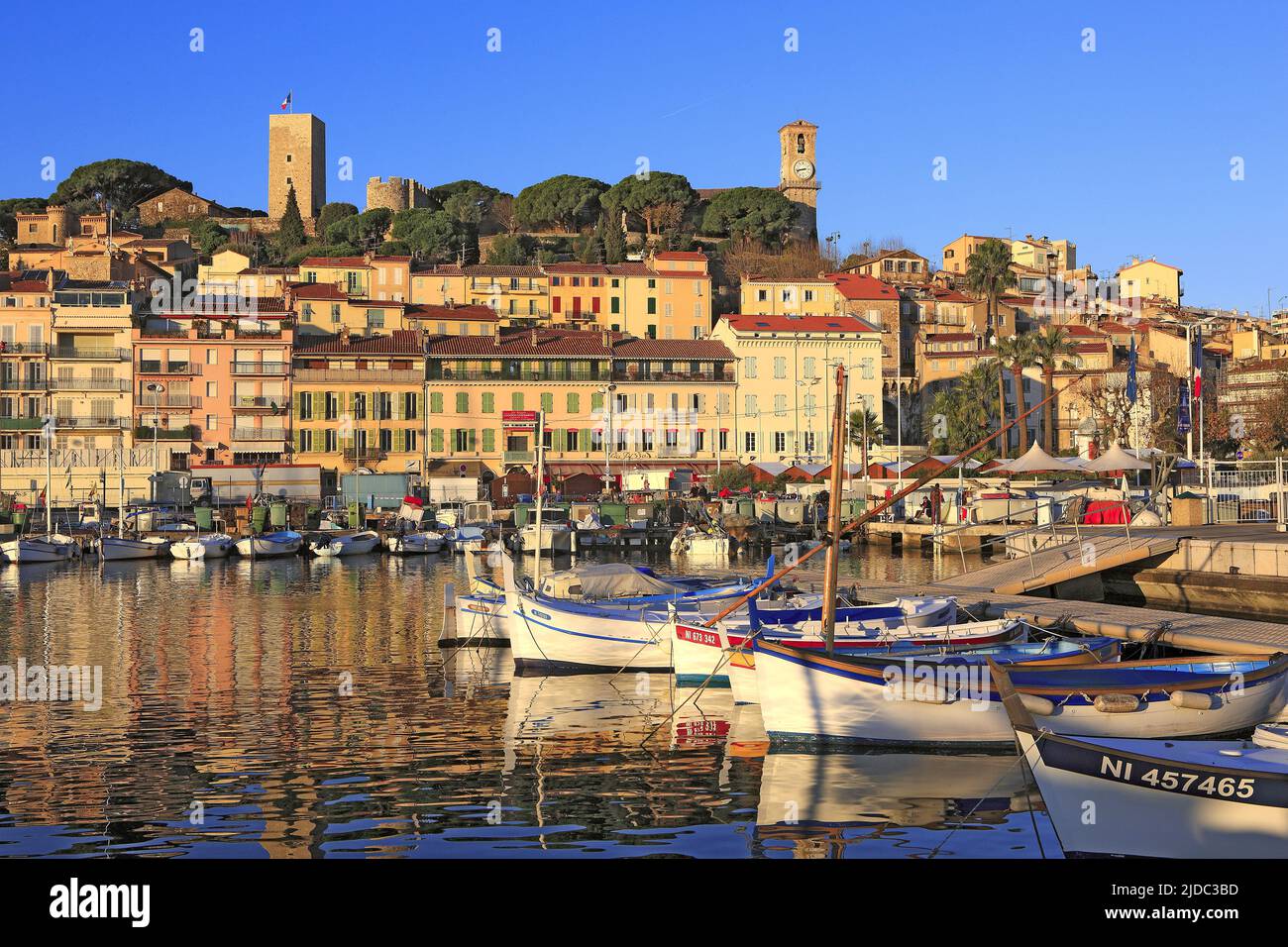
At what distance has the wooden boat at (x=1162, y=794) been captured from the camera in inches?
485

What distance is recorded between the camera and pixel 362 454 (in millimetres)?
93812

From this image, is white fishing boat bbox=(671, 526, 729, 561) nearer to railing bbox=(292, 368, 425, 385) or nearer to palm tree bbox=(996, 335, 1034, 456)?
palm tree bbox=(996, 335, 1034, 456)

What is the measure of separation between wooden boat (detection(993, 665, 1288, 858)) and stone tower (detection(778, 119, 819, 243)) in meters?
153

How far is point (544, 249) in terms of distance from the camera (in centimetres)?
14875

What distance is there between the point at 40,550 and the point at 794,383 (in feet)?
173

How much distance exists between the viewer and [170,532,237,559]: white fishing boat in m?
67.4

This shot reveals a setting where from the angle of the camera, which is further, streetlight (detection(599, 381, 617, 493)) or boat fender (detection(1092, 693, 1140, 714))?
streetlight (detection(599, 381, 617, 493))

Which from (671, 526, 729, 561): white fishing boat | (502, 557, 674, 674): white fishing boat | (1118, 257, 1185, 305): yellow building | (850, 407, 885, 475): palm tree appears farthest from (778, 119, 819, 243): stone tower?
(502, 557, 674, 674): white fishing boat

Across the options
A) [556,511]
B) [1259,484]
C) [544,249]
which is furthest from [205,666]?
[544,249]

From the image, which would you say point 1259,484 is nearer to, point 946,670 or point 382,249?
point 946,670

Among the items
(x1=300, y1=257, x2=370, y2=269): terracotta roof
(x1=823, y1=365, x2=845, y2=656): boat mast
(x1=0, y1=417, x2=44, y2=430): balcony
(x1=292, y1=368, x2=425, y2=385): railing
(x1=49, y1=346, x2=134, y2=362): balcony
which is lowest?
(x1=823, y1=365, x2=845, y2=656): boat mast

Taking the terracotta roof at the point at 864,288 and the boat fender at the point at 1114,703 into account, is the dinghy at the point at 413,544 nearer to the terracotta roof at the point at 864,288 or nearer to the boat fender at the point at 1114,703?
the terracotta roof at the point at 864,288

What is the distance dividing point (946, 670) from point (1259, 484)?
38.3 m
